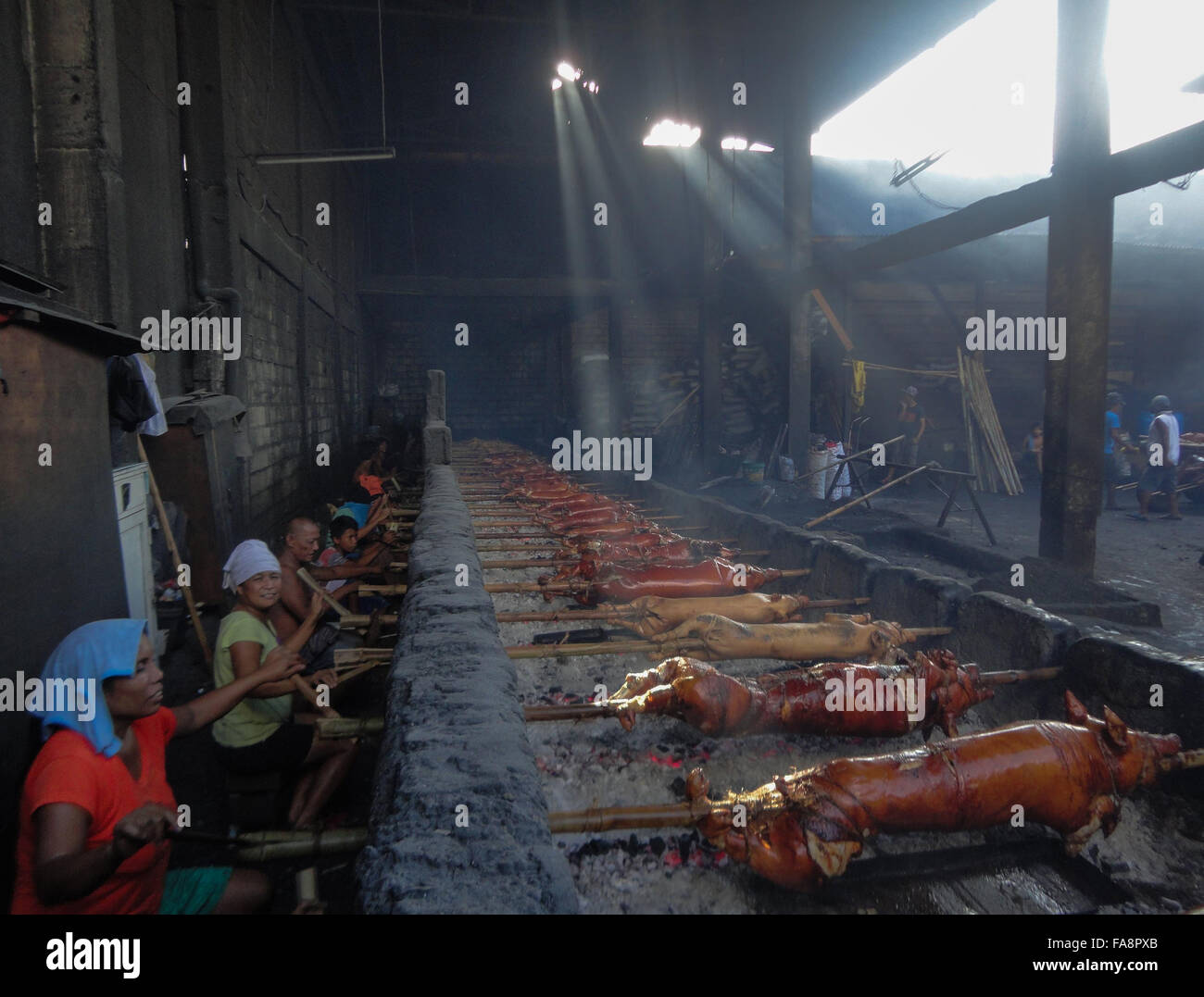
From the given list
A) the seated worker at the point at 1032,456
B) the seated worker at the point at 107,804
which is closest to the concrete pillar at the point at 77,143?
the seated worker at the point at 107,804

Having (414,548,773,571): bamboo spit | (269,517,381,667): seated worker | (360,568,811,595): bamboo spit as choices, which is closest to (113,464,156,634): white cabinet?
(269,517,381,667): seated worker

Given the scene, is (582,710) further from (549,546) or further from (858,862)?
(549,546)

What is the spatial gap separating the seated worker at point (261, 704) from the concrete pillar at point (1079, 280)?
5.99 metres

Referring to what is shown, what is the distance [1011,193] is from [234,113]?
7.81 m

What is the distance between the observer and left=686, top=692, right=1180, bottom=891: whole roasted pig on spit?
213 cm

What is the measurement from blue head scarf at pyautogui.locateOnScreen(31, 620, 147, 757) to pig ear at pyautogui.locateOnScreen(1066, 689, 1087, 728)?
3.19 metres

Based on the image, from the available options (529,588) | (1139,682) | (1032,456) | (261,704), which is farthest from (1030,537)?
(261,704)

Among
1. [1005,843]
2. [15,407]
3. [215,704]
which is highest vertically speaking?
[15,407]

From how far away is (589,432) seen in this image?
56.3ft

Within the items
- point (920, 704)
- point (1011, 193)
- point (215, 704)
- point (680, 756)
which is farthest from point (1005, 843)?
point (1011, 193)
